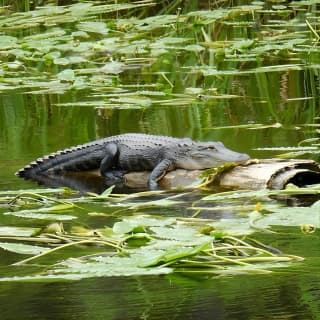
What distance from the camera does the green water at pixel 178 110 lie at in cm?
320

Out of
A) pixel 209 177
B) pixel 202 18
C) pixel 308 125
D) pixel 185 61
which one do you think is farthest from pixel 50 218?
pixel 202 18

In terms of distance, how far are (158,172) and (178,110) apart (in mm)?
1895

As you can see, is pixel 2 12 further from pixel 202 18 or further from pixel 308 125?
pixel 308 125

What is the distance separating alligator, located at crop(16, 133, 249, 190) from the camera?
570 centimetres

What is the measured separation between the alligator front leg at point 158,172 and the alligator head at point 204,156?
6 cm

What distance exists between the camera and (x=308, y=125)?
21.4ft

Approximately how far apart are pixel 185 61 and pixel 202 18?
2119 millimetres

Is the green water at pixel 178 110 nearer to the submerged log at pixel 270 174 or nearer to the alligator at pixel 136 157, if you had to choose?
the alligator at pixel 136 157

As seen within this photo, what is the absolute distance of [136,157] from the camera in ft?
19.6

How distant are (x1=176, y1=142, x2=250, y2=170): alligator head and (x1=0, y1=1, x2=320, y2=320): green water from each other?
235 millimetres

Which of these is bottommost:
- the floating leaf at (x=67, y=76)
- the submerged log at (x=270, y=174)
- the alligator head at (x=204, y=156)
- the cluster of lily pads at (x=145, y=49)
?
the cluster of lily pads at (x=145, y=49)

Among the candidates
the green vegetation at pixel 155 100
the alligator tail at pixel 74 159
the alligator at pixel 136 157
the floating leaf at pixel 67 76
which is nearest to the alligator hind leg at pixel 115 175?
the alligator at pixel 136 157

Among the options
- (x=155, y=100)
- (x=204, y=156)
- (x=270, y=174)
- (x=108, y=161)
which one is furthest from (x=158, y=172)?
(x=155, y=100)

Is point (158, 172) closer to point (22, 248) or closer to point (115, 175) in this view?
point (115, 175)
